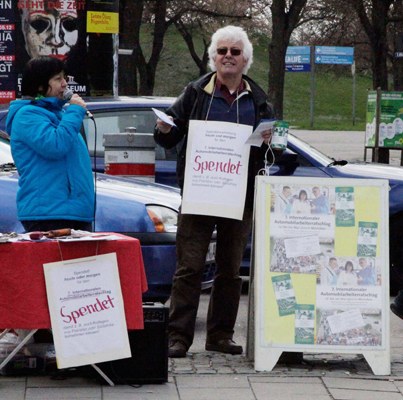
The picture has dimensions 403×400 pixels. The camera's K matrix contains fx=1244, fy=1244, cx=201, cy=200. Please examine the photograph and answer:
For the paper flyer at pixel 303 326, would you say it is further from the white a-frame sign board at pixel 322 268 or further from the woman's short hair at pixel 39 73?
the woman's short hair at pixel 39 73

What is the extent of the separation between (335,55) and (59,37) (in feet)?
150

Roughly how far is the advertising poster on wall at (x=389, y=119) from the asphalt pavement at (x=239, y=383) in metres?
15.4

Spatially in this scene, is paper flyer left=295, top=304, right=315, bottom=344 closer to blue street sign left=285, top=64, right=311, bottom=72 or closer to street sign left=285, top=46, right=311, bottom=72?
street sign left=285, top=46, right=311, bottom=72

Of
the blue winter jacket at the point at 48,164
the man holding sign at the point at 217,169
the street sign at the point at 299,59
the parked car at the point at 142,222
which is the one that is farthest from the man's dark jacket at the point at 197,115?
the street sign at the point at 299,59

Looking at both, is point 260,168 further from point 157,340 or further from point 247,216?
point 157,340

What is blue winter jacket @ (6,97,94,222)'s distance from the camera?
21.0 feet

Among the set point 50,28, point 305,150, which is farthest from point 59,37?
point 305,150

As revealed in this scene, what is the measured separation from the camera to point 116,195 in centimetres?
816

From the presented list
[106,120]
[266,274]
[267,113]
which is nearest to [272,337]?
[266,274]

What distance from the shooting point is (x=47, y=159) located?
21.2 feet

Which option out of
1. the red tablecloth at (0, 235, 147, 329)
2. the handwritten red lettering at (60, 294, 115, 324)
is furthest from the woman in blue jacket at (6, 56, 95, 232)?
the handwritten red lettering at (60, 294, 115, 324)

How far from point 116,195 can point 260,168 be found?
140 centimetres

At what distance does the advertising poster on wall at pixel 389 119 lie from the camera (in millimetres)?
22288

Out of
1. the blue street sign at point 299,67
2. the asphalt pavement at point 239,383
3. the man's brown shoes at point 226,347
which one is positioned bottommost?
the asphalt pavement at point 239,383
